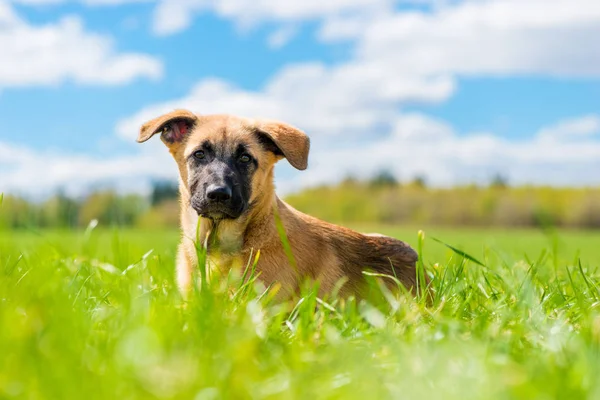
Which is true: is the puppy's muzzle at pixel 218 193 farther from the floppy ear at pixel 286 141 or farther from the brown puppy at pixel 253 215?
the floppy ear at pixel 286 141

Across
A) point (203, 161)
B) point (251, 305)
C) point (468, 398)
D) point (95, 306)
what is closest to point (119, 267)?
point (203, 161)

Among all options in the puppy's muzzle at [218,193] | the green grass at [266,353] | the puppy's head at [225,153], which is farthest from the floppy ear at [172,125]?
the green grass at [266,353]

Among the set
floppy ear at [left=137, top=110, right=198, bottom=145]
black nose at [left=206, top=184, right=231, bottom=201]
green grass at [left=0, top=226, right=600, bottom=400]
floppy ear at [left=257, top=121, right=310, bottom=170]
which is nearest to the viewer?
green grass at [left=0, top=226, right=600, bottom=400]

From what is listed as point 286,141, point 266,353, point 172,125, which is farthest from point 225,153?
point 266,353

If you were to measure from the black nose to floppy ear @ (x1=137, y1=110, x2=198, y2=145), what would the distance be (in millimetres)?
751

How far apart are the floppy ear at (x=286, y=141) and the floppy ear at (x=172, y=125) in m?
0.54

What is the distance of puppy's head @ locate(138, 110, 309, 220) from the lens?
454cm

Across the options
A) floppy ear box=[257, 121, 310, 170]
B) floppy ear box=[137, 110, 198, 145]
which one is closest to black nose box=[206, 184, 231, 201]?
floppy ear box=[257, 121, 310, 170]

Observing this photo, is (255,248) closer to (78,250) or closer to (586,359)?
(78,250)

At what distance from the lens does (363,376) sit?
7.68ft

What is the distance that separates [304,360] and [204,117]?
3.09 meters

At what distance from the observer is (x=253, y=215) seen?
4.71 m

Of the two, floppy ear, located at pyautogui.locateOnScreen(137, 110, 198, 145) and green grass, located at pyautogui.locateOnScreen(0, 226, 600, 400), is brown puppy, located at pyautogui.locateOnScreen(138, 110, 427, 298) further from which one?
green grass, located at pyautogui.locateOnScreen(0, 226, 600, 400)

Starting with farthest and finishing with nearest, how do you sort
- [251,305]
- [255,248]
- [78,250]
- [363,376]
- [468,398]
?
[78,250]
[255,248]
[251,305]
[363,376]
[468,398]
